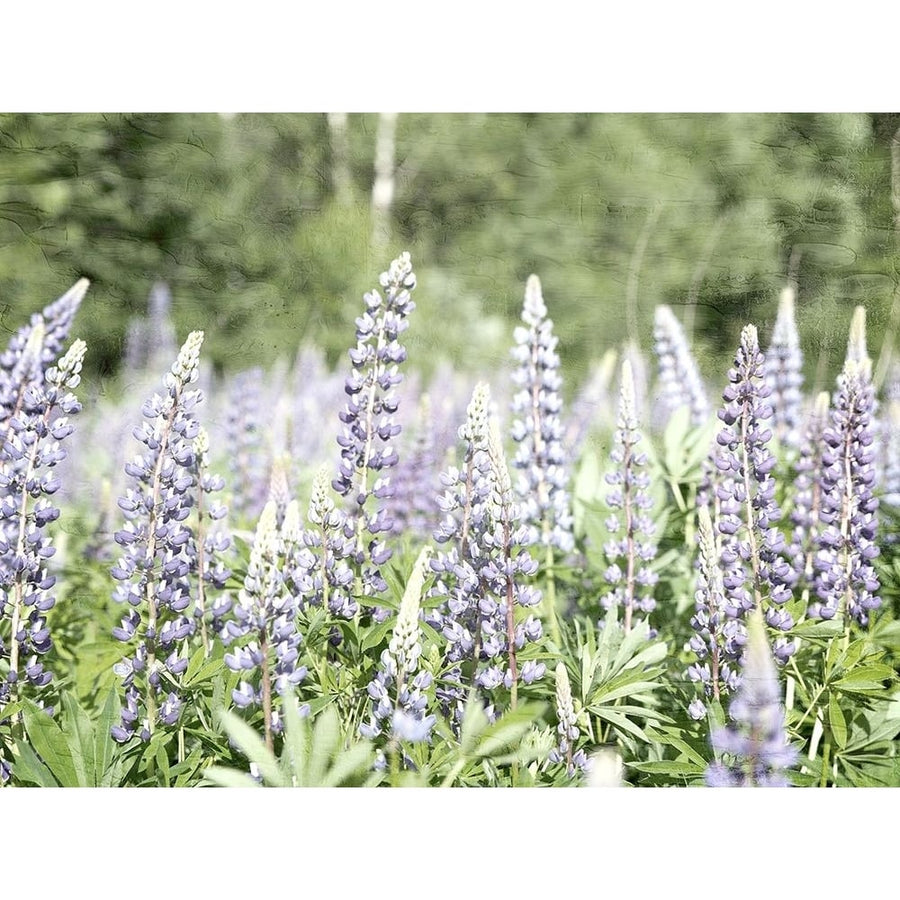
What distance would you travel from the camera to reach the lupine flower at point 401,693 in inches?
91.1

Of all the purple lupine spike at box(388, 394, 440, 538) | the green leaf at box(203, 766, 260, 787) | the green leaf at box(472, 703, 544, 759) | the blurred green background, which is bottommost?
the green leaf at box(203, 766, 260, 787)

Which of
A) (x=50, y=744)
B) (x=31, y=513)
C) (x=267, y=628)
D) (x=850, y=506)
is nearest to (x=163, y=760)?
(x=50, y=744)

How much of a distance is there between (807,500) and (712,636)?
17.2 inches

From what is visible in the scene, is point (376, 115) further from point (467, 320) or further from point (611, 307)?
point (611, 307)

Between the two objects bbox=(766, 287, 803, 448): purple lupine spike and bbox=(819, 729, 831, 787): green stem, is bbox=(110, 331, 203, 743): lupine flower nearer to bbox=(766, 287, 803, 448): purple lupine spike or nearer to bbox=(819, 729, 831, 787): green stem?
bbox=(766, 287, 803, 448): purple lupine spike

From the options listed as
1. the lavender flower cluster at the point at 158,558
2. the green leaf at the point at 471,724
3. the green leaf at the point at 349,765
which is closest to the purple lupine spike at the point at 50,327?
the lavender flower cluster at the point at 158,558

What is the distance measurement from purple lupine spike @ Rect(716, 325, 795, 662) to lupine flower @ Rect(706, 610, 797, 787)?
6cm

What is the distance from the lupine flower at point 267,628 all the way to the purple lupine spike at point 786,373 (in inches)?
48.6

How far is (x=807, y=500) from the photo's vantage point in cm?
251

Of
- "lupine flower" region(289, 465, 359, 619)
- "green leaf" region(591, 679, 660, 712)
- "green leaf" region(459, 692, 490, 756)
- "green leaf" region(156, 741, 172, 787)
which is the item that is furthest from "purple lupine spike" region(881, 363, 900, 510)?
"green leaf" region(156, 741, 172, 787)

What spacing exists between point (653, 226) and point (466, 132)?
20.3 inches

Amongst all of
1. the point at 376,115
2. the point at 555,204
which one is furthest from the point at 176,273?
the point at 555,204

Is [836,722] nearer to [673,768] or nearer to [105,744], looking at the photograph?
[673,768]

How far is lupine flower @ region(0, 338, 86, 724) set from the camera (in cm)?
236
